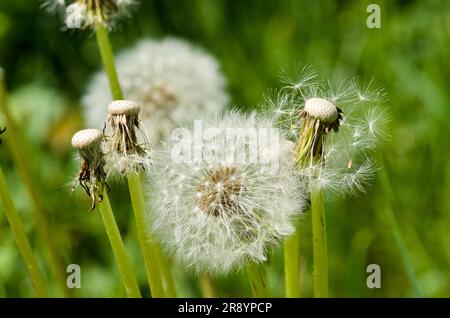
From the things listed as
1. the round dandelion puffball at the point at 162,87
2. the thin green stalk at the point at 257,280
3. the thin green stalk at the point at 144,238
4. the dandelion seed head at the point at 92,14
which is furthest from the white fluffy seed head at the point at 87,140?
the round dandelion puffball at the point at 162,87

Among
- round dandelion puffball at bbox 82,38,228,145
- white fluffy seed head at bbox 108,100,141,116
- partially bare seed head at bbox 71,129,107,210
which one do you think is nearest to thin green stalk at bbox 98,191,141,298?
partially bare seed head at bbox 71,129,107,210

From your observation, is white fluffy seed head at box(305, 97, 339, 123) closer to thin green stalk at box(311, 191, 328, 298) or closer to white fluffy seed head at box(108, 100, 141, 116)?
thin green stalk at box(311, 191, 328, 298)

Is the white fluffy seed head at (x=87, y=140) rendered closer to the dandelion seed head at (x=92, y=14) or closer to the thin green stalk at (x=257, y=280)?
the thin green stalk at (x=257, y=280)

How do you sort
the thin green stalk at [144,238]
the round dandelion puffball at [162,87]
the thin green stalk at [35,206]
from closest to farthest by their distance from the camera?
the thin green stalk at [144,238] → the thin green stalk at [35,206] → the round dandelion puffball at [162,87]

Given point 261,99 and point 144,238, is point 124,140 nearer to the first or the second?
point 144,238

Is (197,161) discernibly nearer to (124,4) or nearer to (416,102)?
(124,4)
